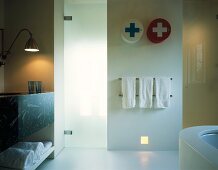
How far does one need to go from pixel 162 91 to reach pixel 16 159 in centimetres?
219

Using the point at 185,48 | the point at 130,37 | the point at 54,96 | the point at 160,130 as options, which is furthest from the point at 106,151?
the point at 185,48

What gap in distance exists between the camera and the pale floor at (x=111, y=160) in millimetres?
2711

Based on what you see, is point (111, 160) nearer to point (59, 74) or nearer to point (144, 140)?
point (144, 140)

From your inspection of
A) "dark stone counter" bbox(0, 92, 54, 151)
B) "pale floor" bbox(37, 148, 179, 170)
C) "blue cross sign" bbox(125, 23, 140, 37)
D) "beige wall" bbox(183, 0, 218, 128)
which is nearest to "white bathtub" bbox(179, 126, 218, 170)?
"pale floor" bbox(37, 148, 179, 170)

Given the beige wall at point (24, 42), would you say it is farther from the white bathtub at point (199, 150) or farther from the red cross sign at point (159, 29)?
the white bathtub at point (199, 150)

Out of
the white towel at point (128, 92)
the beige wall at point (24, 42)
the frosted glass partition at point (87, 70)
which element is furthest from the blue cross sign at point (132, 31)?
the beige wall at point (24, 42)

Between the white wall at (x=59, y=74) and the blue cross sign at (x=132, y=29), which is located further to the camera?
the blue cross sign at (x=132, y=29)

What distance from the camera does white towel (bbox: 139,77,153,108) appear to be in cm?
332

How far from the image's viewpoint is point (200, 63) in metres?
3.31

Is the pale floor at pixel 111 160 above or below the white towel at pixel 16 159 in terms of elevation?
below

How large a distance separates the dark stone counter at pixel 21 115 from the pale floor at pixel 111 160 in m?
0.61

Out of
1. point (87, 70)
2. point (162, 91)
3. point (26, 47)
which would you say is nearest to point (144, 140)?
point (162, 91)

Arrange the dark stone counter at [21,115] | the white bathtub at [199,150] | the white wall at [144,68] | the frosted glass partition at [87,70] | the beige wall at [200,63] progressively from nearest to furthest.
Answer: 1. the white bathtub at [199,150]
2. the dark stone counter at [21,115]
3. the beige wall at [200,63]
4. the white wall at [144,68]
5. the frosted glass partition at [87,70]

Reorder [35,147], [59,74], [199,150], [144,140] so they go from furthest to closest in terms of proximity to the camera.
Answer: [144,140]
[59,74]
[35,147]
[199,150]
